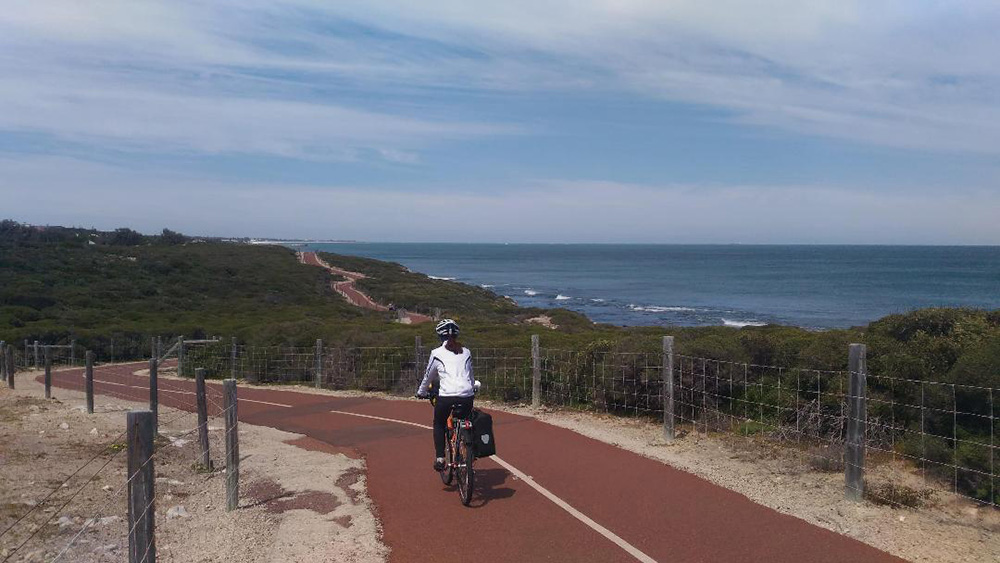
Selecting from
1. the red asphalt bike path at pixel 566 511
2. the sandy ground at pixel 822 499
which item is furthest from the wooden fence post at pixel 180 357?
the sandy ground at pixel 822 499

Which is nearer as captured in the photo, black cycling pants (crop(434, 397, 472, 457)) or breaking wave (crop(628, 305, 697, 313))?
black cycling pants (crop(434, 397, 472, 457))

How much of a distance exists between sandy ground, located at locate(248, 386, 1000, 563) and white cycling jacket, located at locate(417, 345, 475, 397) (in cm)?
284

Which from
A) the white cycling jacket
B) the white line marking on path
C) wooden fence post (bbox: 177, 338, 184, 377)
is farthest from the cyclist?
wooden fence post (bbox: 177, 338, 184, 377)

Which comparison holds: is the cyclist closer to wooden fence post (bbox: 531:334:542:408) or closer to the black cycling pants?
the black cycling pants

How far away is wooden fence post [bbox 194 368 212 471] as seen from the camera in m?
9.84

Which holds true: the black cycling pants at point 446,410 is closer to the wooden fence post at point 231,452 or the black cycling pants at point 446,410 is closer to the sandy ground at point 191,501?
the sandy ground at point 191,501

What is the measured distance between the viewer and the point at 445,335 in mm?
8516

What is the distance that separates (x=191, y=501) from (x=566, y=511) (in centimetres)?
419

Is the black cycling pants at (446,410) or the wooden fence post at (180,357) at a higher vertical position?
the black cycling pants at (446,410)

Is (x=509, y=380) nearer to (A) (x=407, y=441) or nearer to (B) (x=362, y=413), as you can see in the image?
(B) (x=362, y=413)

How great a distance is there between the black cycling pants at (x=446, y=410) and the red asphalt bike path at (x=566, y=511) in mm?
681

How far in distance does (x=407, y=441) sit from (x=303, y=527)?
15.4ft

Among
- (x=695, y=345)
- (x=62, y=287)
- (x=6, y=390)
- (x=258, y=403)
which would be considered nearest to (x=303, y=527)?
(x=695, y=345)

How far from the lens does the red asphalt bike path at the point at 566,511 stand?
6672mm
